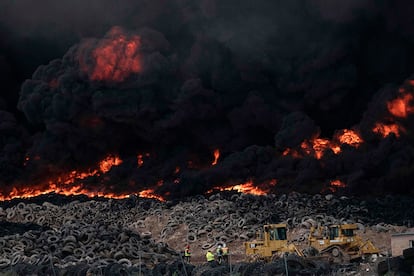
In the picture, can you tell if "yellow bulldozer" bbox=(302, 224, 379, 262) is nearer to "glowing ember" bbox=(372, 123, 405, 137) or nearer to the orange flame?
the orange flame

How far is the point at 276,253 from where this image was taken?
140 ft

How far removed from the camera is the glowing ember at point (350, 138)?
69800 mm

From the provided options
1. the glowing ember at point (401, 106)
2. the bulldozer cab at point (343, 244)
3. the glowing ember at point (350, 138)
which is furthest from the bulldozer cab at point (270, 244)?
the glowing ember at point (350, 138)

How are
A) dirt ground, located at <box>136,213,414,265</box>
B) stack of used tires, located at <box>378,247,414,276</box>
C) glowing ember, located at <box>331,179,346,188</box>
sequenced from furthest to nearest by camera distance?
glowing ember, located at <box>331,179,346,188</box> < dirt ground, located at <box>136,213,414,265</box> < stack of used tires, located at <box>378,247,414,276</box>

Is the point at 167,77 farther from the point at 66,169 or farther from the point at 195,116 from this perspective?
the point at 66,169

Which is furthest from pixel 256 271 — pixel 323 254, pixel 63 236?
pixel 63 236

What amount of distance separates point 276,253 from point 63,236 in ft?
52.9

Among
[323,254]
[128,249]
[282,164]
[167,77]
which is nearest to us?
[323,254]

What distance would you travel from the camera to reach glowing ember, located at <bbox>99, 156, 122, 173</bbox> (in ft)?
289

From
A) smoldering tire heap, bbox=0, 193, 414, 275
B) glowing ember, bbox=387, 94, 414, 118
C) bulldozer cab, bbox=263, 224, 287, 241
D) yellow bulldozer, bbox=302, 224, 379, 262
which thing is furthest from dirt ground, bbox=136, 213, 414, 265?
glowing ember, bbox=387, 94, 414, 118

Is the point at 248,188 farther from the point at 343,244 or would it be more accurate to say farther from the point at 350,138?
the point at 343,244

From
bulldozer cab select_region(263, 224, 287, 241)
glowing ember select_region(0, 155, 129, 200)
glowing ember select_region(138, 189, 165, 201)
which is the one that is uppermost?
glowing ember select_region(0, 155, 129, 200)

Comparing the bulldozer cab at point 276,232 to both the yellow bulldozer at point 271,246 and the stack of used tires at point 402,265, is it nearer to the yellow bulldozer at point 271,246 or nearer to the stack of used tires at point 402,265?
the yellow bulldozer at point 271,246

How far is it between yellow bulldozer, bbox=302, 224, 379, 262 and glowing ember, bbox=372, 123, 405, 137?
2610 centimetres
